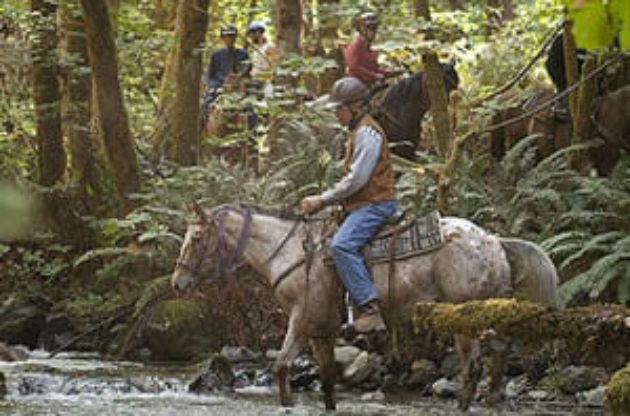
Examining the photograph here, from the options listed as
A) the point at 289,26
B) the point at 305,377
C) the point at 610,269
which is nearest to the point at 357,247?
the point at 305,377

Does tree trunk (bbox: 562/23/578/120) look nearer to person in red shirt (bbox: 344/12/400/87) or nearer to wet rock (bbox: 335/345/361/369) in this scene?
person in red shirt (bbox: 344/12/400/87)

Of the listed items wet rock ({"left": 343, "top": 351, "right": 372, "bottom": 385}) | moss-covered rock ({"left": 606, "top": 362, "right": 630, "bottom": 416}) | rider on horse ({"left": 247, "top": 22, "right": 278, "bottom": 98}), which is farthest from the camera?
rider on horse ({"left": 247, "top": 22, "right": 278, "bottom": 98})

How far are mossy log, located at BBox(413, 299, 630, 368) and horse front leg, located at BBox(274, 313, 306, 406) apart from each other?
3.12 m

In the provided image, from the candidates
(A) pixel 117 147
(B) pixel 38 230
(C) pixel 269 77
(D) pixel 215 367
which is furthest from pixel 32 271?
(D) pixel 215 367

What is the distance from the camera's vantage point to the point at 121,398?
11.1 meters

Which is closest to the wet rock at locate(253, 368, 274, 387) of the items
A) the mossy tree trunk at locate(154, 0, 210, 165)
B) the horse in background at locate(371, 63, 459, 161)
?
the horse in background at locate(371, 63, 459, 161)

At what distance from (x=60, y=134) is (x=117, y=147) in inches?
117

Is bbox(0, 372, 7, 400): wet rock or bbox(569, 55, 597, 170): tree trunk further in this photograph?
bbox(569, 55, 597, 170): tree trunk

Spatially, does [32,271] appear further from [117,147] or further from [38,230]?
[117,147]

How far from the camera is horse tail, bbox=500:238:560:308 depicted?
950cm

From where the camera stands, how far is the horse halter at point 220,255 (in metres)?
10.1

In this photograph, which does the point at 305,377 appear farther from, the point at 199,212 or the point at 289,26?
the point at 289,26

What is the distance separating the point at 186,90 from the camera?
2000 cm

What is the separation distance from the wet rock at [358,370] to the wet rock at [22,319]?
22.0 feet
